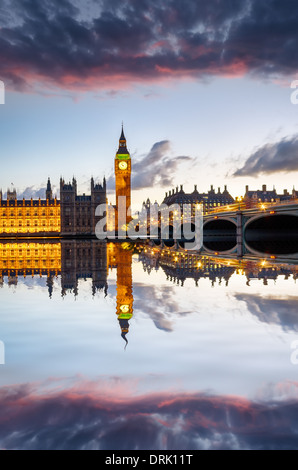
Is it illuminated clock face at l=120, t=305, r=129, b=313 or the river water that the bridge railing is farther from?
illuminated clock face at l=120, t=305, r=129, b=313

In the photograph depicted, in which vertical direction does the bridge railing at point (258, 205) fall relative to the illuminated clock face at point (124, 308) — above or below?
above

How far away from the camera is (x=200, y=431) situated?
453cm

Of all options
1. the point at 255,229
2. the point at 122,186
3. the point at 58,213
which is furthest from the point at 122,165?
the point at 255,229

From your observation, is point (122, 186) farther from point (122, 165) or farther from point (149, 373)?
point (149, 373)

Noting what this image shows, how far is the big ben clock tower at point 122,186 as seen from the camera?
152375 mm

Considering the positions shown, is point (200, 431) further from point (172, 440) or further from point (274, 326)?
point (274, 326)

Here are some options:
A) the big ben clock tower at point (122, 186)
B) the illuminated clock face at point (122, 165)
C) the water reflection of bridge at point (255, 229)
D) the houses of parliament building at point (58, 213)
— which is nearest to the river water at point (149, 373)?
the water reflection of bridge at point (255, 229)

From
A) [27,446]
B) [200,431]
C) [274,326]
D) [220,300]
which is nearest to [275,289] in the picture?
[220,300]

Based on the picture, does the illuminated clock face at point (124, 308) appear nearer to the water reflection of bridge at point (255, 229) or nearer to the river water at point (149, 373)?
the river water at point (149, 373)

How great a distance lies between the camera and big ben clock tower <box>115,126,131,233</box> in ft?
500

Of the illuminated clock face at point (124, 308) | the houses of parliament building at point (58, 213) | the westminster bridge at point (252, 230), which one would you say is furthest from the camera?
the houses of parliament building at point (58, 213)

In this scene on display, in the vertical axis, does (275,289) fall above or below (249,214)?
below

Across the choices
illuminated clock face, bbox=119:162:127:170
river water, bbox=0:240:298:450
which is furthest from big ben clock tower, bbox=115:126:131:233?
river water, bbox=0:240:298:450

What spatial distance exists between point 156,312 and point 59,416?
6034 millimetres
